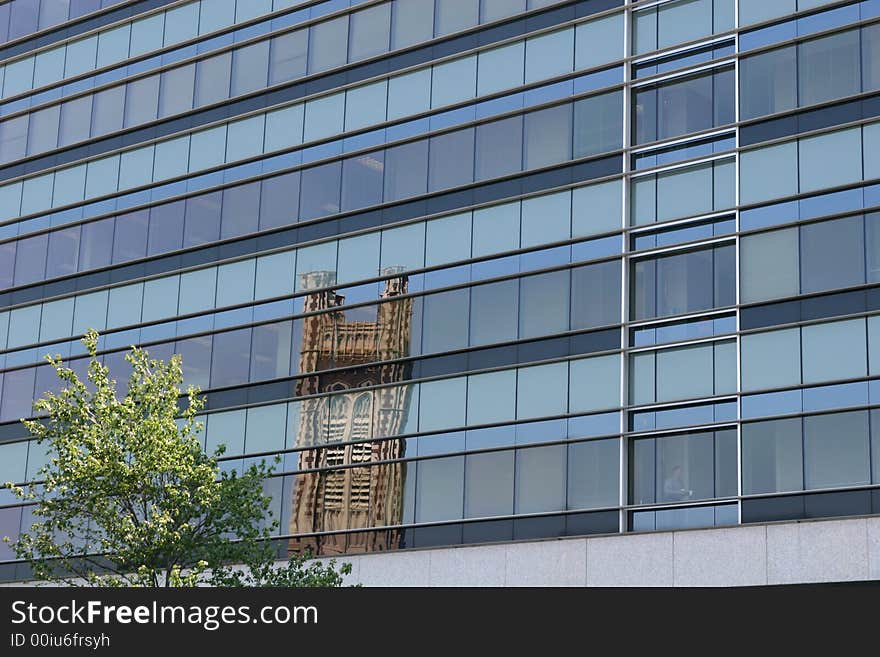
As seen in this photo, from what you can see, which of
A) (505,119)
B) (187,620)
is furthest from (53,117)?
(187,620)

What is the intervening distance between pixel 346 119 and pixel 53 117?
13.8 metres

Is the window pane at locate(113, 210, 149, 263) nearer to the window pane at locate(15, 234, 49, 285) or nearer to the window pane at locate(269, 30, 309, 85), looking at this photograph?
the window pane at locate(15, 234, 49, 285)

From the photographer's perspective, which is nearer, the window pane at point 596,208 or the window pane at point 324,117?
the window pane at point 596,208

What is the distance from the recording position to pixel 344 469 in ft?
147

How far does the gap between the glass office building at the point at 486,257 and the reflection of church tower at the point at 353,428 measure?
0.09 metres

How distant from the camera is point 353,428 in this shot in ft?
148

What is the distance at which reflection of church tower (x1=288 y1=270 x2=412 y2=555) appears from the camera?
44.0 m

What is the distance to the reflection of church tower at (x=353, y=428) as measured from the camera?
44.0m

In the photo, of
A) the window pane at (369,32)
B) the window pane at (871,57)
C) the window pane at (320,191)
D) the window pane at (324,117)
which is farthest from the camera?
the window pane at (324,117)

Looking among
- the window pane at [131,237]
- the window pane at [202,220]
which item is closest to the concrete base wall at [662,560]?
the window pane at [202,220]

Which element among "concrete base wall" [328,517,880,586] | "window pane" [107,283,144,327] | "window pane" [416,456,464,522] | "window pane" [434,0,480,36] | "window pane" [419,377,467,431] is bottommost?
"concrete base wall" [328,517,880,586]

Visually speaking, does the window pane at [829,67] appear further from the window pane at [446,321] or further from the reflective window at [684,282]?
the window pane at [446,321]

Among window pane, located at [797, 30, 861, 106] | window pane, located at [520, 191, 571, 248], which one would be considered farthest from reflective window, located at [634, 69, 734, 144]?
window pane, located at [520, 191, 571, 248]

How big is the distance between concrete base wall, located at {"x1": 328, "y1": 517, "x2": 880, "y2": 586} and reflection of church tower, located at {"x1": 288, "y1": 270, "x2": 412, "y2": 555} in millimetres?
1444
